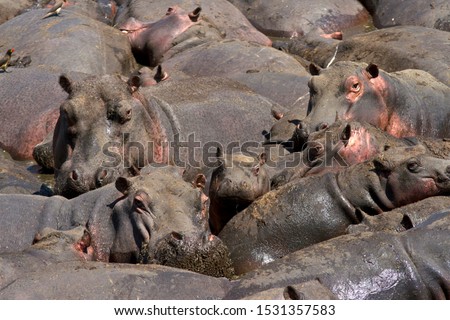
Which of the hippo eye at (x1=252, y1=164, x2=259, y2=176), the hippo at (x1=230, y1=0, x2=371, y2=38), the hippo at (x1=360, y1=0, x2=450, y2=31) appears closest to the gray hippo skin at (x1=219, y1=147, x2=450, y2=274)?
the hippo eye at (x1=252, y1=164, x2=259, y2=176)

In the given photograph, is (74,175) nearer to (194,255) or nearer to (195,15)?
(194,255)

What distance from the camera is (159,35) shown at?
499 inches

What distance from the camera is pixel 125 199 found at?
7238 millimetres

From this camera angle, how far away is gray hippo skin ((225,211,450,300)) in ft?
19.8

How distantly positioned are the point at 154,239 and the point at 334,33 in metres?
6.73

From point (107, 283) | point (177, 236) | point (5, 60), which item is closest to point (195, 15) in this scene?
point (5, 60)

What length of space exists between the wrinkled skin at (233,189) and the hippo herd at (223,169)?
1 centimetres

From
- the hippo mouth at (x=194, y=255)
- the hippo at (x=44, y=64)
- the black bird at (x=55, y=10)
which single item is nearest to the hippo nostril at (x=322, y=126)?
the hippo mouth at (x=194, y=255)

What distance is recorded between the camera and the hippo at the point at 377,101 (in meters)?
9.00

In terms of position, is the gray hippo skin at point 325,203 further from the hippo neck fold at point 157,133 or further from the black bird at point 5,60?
the black bird at point 5,60

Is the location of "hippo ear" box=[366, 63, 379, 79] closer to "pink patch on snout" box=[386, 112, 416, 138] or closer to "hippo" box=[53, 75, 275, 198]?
"pink patch on snout" box=[386, 112, 416, 138]

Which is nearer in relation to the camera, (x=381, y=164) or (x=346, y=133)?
(x=381, y=164)

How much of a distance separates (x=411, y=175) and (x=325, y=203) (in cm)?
55
